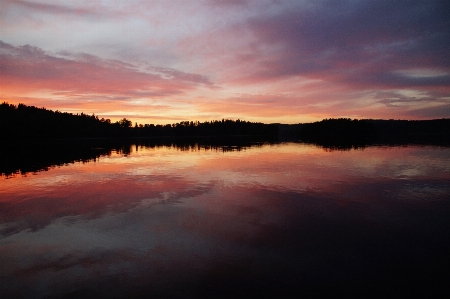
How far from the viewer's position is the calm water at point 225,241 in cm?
1093

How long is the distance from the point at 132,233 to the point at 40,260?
15.7 feet

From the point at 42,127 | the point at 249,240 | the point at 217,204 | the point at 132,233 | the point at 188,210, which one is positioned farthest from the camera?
the point at 42,127

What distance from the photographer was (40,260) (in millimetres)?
13109

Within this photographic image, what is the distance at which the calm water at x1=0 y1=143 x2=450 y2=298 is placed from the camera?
10.9 m

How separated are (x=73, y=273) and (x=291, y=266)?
1009cm

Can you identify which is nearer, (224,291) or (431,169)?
(224,291)

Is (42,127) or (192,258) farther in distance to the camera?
(42,127)

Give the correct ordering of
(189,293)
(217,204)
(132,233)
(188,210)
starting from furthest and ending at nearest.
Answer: (217,204) < (188,210) < (132,233) < (189,293)

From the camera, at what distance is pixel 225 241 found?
15.0 metres

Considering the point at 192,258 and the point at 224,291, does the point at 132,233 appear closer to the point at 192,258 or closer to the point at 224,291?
the point at 192,258

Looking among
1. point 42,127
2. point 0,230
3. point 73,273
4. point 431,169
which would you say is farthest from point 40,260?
point 42,127

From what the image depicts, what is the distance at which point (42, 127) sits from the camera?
169 m

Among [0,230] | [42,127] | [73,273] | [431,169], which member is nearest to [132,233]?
[73,273]

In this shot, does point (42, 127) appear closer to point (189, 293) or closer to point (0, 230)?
point (0, 230)
